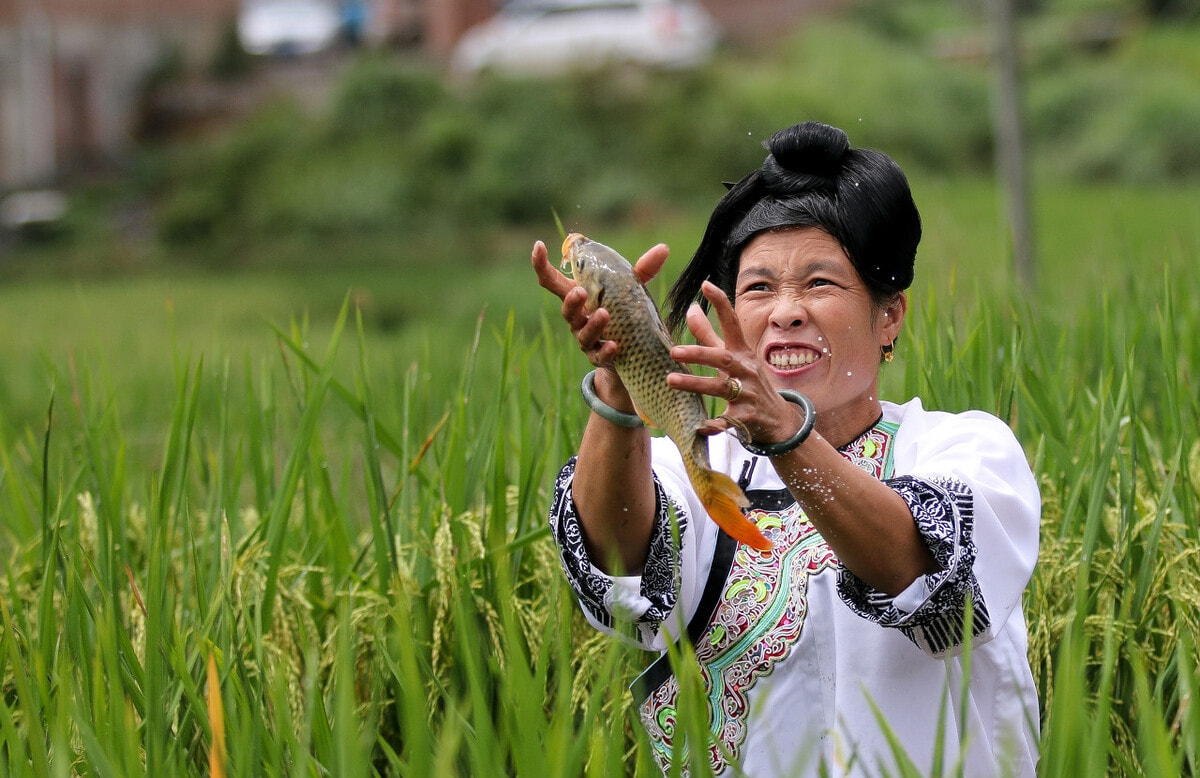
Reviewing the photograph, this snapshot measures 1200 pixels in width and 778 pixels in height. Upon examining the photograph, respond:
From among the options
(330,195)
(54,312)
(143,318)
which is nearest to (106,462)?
(143,318)

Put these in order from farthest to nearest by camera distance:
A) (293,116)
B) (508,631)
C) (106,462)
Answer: (293,116) → (106,462) → (508,631)

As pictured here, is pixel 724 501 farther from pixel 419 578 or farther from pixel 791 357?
pixel 419 578

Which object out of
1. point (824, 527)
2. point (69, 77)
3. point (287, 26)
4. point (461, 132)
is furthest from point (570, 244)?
point (287, 26)

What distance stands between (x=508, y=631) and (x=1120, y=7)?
16.8 metres

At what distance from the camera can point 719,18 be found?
17.4 m

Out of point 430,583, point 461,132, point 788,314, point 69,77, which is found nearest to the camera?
point 788,314

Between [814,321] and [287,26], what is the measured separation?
56.8 ft

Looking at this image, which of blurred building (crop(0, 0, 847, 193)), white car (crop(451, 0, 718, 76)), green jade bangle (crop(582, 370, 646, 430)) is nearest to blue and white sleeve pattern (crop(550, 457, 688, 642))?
green jade bangle (crop(582, 370, 646, 430))

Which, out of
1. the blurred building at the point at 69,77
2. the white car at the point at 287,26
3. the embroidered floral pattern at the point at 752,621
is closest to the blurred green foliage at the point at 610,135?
the blurred building at the point at 69,77

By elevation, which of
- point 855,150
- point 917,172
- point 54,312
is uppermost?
point 855,150

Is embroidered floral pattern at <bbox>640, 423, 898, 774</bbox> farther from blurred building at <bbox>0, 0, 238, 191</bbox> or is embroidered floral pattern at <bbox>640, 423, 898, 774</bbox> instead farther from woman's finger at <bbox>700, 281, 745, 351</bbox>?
blurred building at <bbox>0, 0, 238, 191</bbox>

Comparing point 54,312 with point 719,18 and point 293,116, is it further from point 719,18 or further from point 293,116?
point 719,18

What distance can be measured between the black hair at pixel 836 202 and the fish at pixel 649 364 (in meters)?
0.30

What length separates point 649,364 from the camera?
1.29 metres
